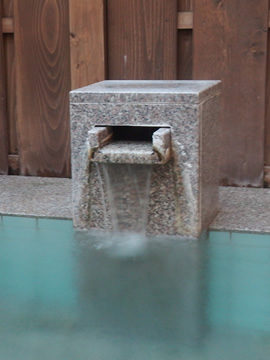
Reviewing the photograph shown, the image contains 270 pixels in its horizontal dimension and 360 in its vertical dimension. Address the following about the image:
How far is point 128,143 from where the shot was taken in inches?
153

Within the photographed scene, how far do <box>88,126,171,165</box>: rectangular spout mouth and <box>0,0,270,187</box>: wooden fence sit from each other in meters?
0.86

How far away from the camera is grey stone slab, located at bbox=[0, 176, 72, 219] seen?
13.9ft

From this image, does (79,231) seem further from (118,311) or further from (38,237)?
(118,311)

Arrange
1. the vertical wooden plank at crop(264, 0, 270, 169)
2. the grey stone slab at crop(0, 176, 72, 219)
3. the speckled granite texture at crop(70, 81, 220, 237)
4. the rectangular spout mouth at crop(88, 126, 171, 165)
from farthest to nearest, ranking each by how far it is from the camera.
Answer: the vertical wooden plank at crop(264, 0, 270, 169)
the grey stone slab at crop(0, 176, 72, 219)
the speckled granite texture at crop(70, 81, 220, 237)
the rectangular spout mouth at crop(88, 126, 171, 165)

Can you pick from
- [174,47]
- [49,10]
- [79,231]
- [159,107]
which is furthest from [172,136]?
[49,10]

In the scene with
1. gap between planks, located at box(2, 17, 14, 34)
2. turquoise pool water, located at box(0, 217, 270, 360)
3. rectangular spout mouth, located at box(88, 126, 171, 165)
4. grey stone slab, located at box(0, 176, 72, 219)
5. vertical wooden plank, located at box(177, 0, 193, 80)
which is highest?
gap between planks, located at box(2, 17, 14, 34)

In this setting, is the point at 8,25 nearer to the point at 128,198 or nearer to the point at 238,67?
the point at 238,67

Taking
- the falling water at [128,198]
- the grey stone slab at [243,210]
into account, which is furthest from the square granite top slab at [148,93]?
the grey stone slab at [243,210]

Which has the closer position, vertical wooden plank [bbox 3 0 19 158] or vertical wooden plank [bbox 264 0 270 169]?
vertical wooden plank [bbox 264 0 270 169]

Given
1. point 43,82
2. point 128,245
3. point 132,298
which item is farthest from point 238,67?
point 132,298

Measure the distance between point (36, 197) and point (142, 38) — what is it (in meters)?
1.26

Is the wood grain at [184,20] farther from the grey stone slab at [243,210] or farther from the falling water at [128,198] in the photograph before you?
the falling water at [128,198]

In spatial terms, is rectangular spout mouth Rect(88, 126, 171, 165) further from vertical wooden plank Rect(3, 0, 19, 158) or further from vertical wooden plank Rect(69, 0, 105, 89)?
vertical wooden plank Rect(3, 0, 19, 158)

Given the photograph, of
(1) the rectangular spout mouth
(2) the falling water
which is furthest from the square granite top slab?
(2) the falling water
